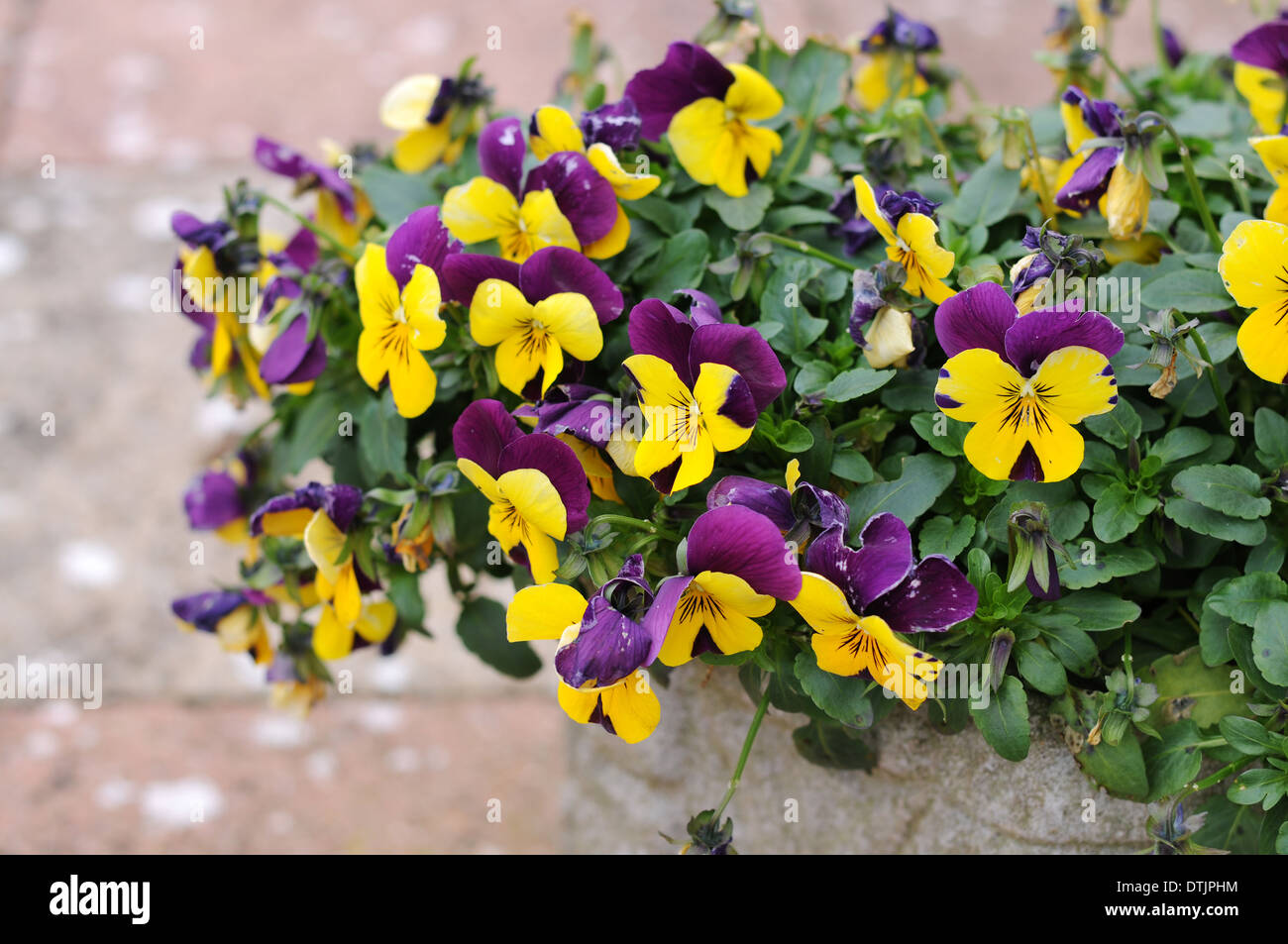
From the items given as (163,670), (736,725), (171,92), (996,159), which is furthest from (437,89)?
(171,92)

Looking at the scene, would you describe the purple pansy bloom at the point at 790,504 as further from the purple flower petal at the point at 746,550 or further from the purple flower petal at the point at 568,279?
the purple flower petal at the point at 568,279

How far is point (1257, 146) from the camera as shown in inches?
27.4

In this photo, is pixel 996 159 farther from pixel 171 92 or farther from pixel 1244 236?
pixel 171 92

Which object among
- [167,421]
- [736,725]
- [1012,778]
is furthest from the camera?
[167,421]

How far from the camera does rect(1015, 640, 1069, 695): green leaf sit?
2.21ft

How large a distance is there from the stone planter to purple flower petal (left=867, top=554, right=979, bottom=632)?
16 cm

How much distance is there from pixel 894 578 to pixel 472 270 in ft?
0.98

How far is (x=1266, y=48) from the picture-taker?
0.81 metres

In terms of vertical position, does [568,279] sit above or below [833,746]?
above

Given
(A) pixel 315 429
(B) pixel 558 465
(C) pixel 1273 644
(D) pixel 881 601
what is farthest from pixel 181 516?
(C) pixel 1273 644

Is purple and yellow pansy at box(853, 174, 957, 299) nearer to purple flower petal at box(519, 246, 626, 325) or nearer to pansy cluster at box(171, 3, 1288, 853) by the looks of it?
pansy cluster at box(171, 3, 1288, 853)

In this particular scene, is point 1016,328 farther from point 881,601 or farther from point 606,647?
point 606,647
